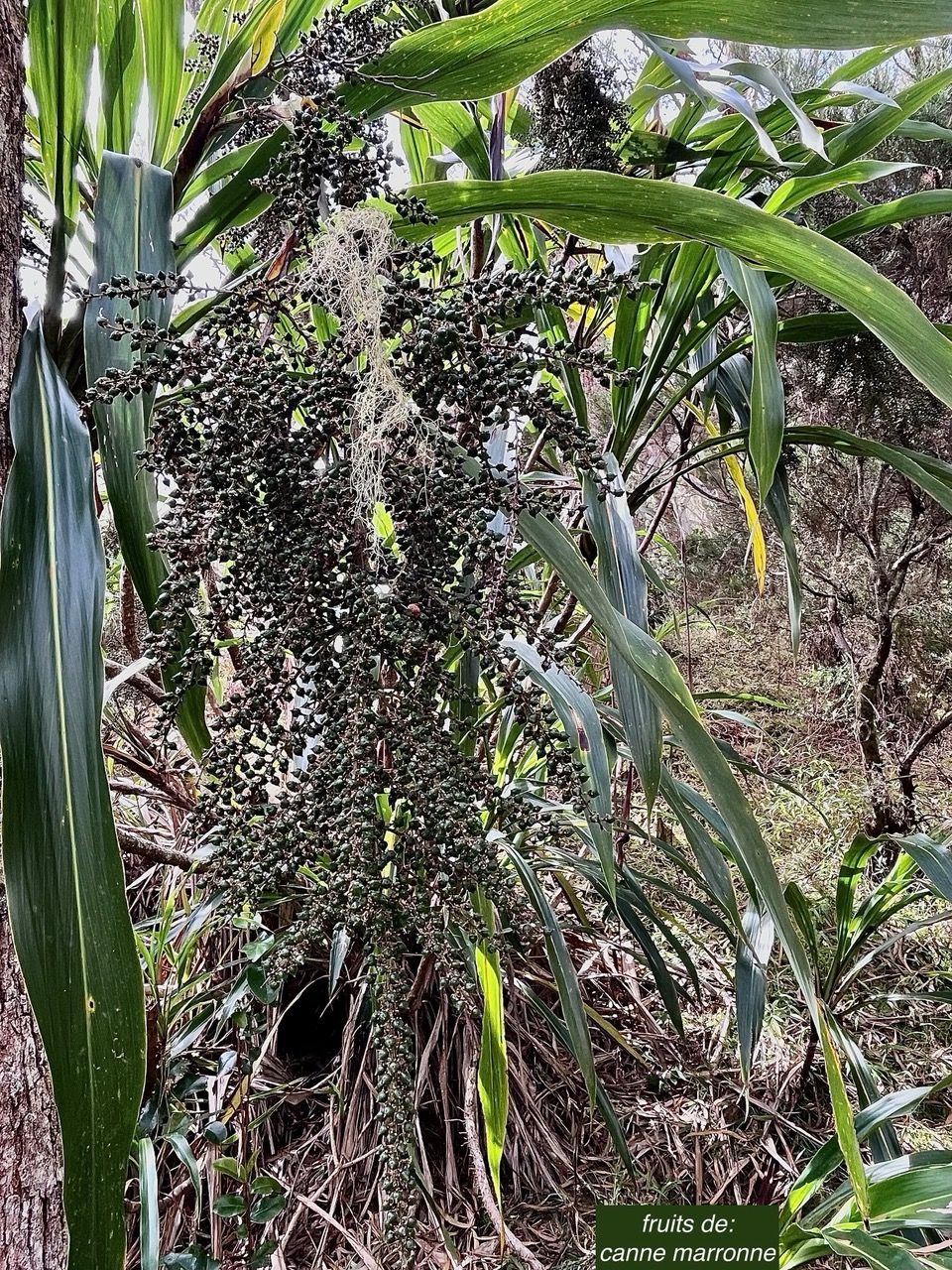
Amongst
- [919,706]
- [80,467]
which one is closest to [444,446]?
[80,467]

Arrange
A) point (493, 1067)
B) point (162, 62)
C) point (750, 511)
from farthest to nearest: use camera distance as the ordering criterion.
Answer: point (750, 511)
point (493, 1067)
point (162, 62)

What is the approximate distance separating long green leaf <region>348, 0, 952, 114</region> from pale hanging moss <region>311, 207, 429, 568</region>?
0.16 m

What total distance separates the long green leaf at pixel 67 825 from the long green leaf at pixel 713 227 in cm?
28

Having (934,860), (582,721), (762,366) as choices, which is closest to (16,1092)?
(582,721)

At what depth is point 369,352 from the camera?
15.3 inches

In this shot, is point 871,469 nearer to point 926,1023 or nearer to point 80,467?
point 926,1023

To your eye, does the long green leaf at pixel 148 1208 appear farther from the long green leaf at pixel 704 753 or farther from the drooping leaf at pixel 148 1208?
the long green leaf at pixel 704 753

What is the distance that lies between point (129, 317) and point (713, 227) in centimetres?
39

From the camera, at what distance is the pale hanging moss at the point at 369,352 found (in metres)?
0.38

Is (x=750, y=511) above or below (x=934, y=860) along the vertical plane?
above

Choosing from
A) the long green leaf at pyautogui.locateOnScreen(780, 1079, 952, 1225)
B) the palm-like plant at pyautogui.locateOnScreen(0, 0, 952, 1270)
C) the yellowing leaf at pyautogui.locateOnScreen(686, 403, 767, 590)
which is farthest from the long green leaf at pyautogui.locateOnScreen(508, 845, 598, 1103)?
the yellowing leaf at pyautogui.locateOnScreen(686, 403, 767, 590)

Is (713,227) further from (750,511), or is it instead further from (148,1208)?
(148,1208)

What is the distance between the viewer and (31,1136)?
41 centimetres

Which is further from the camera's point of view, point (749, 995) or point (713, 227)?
point (749, 995)
